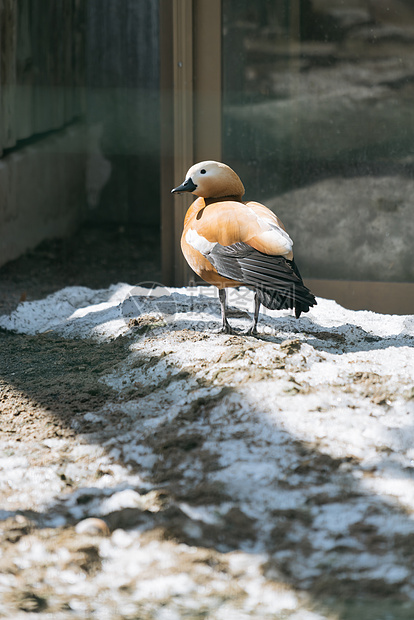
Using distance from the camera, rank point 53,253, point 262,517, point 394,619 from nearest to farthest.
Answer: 1. point 394,619
2. point 262,517
3. point 53,253

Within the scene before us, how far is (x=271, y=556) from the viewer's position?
175 cm

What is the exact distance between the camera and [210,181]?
318 centimetres

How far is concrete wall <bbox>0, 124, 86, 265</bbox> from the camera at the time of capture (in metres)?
5.34

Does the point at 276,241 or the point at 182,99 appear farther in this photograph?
the point at 182,99

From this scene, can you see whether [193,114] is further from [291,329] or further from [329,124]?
[291,329]

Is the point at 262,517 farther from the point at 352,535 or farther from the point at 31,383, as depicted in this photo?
the point at 31,383

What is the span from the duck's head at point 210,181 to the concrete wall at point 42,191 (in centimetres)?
242

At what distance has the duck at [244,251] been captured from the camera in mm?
2891

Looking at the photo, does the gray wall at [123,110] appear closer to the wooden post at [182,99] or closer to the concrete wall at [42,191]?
the concrete wall at [42,191]

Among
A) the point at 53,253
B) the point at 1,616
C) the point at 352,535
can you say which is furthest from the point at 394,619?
the point at 53,253

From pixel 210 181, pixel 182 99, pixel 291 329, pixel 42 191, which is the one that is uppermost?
pixel 182 99

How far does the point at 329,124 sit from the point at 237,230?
6.15 feet

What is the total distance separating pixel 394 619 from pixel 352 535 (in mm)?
286

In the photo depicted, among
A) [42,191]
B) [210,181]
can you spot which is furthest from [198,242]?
[42,191]
